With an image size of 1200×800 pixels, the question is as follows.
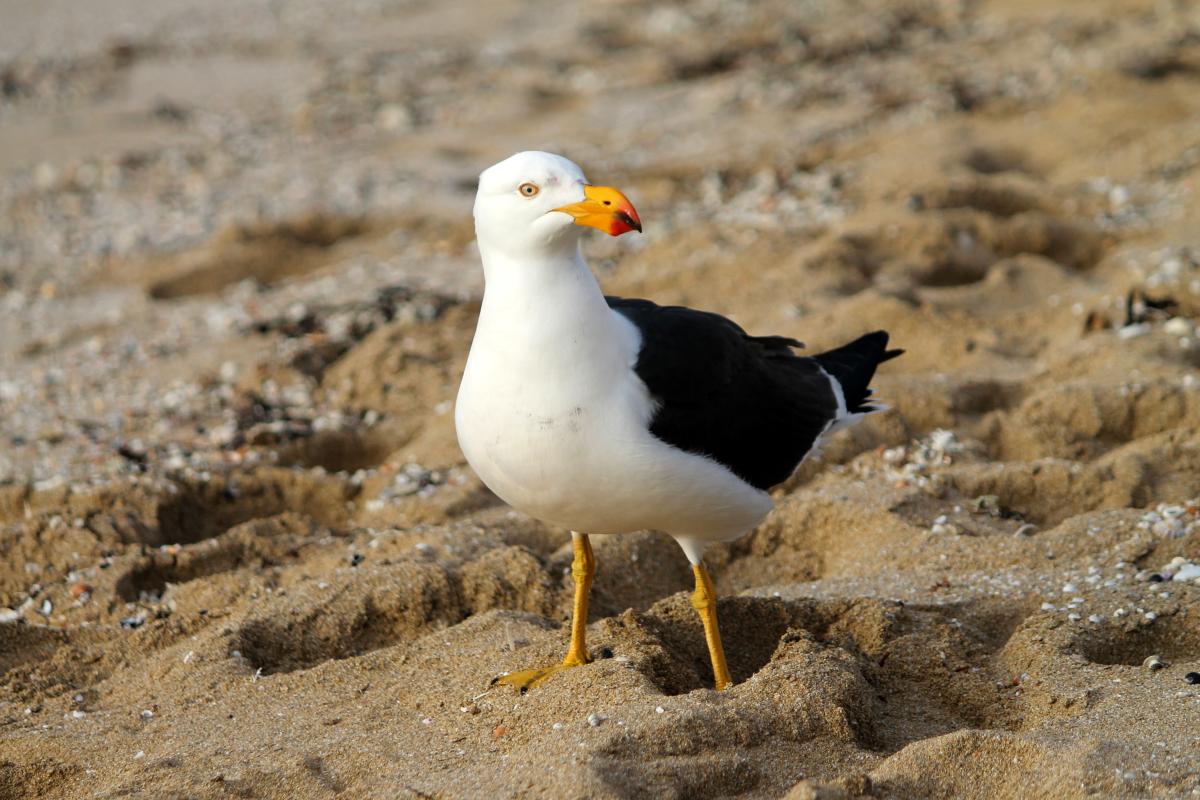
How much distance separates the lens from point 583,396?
371 cm

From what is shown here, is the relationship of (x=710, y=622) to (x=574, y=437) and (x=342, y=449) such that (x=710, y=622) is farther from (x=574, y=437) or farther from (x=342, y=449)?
(x=342, y=449)

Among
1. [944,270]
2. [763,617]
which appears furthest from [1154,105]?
[763,617]

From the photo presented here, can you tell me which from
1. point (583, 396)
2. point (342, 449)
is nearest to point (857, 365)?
point (583, 396)

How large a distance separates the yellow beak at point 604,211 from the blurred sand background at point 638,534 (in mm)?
1269

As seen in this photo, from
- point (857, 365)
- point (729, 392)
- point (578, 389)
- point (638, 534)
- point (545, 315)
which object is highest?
point (545, 315)

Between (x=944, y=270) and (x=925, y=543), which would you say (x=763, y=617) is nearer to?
(x=925, y=543)

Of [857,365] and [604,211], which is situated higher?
[604,211]

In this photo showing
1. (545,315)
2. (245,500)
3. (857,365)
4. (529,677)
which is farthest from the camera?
(245,500)

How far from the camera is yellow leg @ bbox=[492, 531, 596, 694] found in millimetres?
4031

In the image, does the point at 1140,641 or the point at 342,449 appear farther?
the point at 342,449

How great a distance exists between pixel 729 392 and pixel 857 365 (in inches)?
41.2

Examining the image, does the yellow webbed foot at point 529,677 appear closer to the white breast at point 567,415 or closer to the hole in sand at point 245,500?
the white breast at point 567,415

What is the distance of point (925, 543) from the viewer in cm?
495

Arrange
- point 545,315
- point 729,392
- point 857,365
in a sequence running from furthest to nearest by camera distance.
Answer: point 857,365 < point 729,392 < point 545,315
